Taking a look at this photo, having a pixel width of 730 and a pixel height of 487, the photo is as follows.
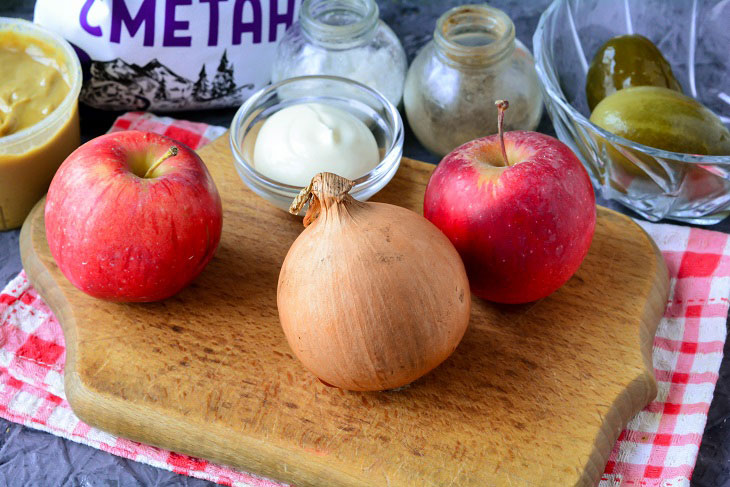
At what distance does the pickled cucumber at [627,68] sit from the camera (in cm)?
120

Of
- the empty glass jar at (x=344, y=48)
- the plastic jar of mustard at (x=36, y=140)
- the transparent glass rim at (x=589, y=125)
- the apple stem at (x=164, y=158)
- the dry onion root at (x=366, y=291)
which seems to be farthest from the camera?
the empty glass jar at (x=344, y=48)

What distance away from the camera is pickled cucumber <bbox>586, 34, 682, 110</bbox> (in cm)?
120

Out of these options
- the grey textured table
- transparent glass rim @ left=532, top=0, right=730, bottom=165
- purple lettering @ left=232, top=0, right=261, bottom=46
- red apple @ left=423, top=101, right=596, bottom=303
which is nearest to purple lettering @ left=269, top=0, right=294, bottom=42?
purple lettering @ left=232, top=0, right=261, bottom=46

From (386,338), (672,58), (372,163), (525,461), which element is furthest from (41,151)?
(672,58)

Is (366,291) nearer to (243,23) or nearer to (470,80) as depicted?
(470,80)

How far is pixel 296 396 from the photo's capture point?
3.01ft

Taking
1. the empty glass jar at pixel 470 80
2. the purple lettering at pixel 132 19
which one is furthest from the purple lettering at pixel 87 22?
the empty glass jar at pixel 470 80

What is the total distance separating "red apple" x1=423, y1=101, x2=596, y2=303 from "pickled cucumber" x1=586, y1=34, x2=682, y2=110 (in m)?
0.33

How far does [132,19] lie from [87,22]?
68mm

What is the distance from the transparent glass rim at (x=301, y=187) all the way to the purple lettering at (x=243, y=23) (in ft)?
A: 0.55

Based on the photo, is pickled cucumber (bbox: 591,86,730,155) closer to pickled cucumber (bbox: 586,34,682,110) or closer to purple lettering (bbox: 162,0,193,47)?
pickled cucumber (bbox: 586,34,682,110)

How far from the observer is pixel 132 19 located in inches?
49.4

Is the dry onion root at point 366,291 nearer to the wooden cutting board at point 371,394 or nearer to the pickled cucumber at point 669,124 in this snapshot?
the wooden cutting board at point 371,394

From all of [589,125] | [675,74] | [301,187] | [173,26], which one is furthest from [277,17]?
[675,74]
